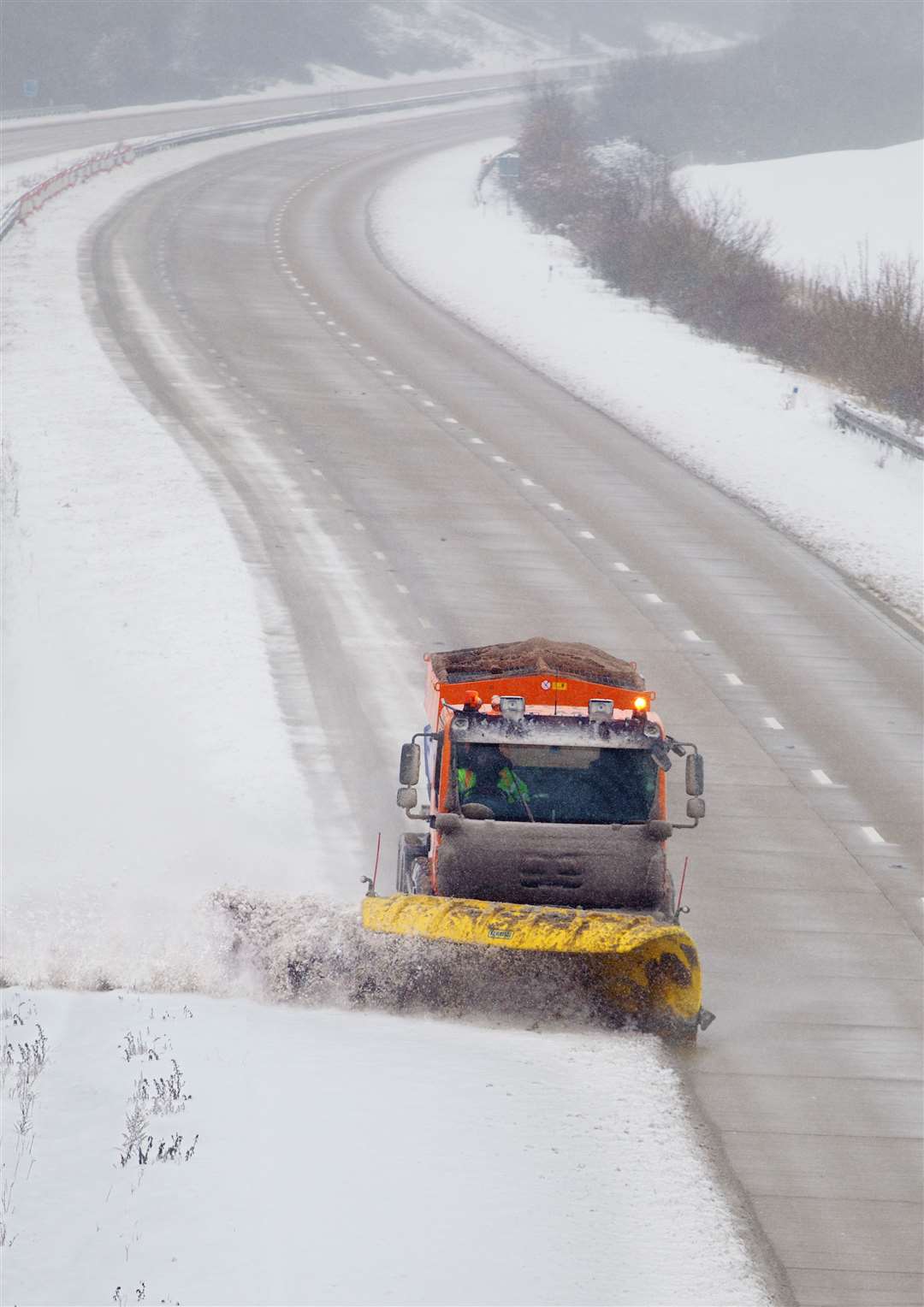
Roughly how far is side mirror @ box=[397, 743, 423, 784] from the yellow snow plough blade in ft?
2.70

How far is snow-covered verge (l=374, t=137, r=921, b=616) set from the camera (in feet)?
89.8

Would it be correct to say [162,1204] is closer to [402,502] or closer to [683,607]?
[683,607]

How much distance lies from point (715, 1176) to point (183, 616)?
12.6 metres

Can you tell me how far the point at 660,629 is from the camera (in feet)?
71.8

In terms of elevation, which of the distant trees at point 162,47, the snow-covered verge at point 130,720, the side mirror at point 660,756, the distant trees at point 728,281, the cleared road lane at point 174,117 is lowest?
the snow-covered verge at point 130,720

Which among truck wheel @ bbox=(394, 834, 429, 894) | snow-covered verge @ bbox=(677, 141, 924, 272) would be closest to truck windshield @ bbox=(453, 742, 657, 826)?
truck wheel @ bbox=(394, 834, 429, 894)

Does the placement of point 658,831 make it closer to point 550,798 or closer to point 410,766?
point 550,798

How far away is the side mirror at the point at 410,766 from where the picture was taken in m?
12.2

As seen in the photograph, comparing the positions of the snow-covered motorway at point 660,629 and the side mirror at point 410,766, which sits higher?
the side mirror at point 410,766

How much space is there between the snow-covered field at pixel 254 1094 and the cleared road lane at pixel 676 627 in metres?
0.83

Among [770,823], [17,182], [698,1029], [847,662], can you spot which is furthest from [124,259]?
[698,1029]

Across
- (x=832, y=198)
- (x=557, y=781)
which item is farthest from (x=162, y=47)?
(x=557, y=781)

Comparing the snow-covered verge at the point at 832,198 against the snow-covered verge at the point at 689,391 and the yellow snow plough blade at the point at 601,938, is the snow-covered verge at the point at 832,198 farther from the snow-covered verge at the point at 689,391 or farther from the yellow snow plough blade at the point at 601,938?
the yellow snow plough blade at the point at 601,938

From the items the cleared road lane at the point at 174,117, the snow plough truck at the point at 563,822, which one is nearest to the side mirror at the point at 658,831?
the snow plough truck at the point at 563,822
